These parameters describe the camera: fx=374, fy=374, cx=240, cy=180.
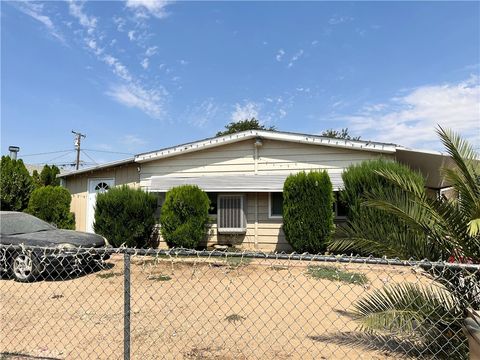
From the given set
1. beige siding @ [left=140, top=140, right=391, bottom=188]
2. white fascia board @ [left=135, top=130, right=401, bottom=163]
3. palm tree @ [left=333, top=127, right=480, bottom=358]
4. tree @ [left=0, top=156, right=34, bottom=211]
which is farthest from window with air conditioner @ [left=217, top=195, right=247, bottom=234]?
tree @ [left=0, top=156, right=34, bottom=211]

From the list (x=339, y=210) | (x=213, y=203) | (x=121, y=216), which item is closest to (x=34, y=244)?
(x=121, y=216)

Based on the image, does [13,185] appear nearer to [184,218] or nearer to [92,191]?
[92,191]

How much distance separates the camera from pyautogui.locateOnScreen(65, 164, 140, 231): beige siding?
1332 cm

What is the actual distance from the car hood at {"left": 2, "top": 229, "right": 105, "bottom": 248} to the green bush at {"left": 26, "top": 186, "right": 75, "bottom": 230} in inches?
182

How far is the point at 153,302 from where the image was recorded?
5.65 meters

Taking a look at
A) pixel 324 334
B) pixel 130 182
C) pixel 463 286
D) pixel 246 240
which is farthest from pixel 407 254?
pixel 130 182

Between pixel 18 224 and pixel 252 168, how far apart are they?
6537 millimetres

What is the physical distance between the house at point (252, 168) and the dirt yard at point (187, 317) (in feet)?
12.7

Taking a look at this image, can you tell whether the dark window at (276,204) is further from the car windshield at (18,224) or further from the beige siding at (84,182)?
the car windshield at (18,224)

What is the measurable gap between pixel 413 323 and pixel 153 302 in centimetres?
363

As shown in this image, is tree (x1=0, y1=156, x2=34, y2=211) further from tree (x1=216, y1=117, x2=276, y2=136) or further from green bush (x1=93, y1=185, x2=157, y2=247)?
tree (x1=216, y1=117, x2=276, y2=136)

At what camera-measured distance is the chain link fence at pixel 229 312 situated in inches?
132

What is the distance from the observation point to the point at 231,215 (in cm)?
1191

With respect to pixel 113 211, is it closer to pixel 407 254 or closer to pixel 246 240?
pixel 246 240
